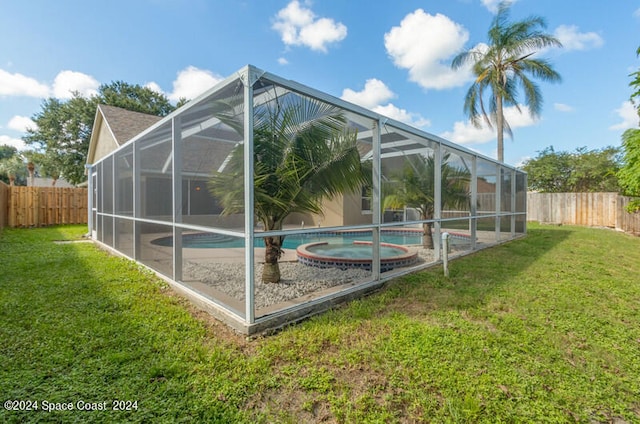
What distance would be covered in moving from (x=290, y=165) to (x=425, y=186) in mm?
3639

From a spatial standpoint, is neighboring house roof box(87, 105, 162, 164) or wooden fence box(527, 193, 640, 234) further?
wooden fence box(527, 193, 640, 234)

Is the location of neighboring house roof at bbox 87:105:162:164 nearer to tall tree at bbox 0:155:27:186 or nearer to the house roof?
the house roof

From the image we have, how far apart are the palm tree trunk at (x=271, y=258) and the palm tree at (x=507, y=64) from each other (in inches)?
568

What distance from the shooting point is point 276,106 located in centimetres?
327

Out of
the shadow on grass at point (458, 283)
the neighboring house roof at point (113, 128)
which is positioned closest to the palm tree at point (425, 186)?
the shadow on grass at point (458, 283)

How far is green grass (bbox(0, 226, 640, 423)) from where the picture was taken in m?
1.86

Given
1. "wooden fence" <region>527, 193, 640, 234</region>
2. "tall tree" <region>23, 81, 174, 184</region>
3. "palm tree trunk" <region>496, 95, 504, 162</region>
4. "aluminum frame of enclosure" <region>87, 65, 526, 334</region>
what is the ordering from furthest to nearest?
"tall tree" <region>23, 81, 174, 184</region>
"palm tree trunk" <region>496, 95, 504, 162</region>
"wooden fence" <region>527, 193, 640, 234</region>
"aluminum frame of enclosure" <region>87, 65, 526, 334</region>

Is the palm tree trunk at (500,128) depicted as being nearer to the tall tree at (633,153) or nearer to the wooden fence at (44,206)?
the tall tree at (633,153)

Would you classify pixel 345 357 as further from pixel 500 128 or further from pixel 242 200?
pixel 500 128

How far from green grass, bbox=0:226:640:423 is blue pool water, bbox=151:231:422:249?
77cm

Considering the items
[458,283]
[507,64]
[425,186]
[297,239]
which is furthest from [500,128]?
[297,239]

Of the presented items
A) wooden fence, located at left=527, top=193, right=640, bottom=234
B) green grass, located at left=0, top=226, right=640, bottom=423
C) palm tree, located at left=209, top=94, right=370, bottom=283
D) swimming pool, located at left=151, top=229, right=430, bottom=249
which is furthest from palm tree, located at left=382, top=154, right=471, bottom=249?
wooden fence, located at left=527, top=193, right=640, bottom=234

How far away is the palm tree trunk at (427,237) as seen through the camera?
6930 millimetres

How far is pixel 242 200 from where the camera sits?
2.95 m
